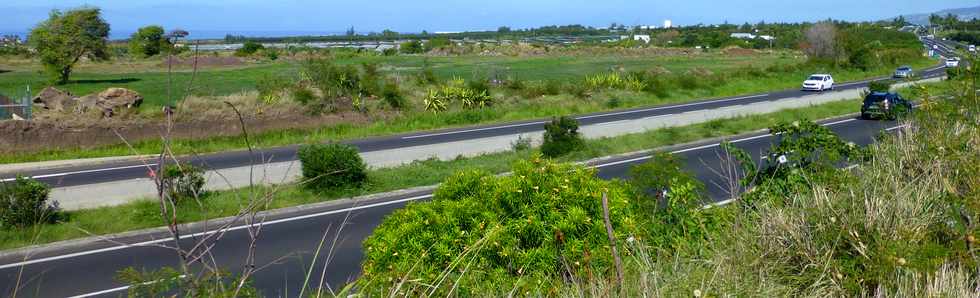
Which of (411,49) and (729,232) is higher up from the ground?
(729,232)

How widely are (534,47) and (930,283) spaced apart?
117042mm

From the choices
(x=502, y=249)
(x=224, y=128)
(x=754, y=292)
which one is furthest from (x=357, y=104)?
(x=754, y=292)

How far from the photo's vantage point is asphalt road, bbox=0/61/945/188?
19.6 m

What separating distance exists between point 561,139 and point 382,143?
22.0ft

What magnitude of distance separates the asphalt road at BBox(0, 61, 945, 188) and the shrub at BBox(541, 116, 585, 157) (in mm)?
5088

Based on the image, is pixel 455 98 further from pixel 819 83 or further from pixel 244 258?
pixel 244 258

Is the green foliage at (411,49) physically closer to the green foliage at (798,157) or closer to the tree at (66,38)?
the tree at (66,38)

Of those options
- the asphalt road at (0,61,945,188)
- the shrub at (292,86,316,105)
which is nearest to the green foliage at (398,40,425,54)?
the asphalt road at (0,61,945,188)

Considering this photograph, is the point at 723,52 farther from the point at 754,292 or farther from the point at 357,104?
the point at 754,292

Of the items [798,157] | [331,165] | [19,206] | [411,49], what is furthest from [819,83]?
[411,49]

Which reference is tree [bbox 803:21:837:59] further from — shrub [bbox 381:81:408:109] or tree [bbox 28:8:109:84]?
tree [bbox 28:8:109:84]

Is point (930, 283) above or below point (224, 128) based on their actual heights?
above

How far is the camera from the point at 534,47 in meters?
120

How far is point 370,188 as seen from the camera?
17.3 metres
